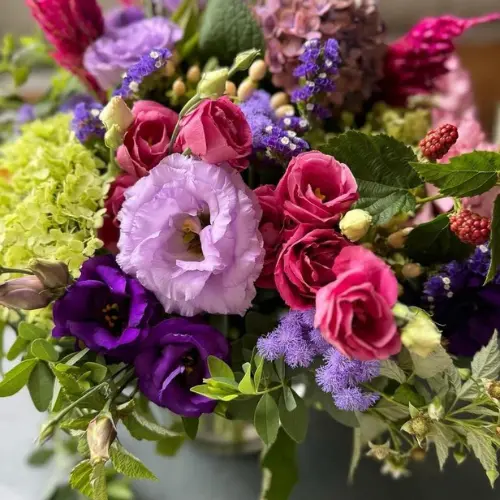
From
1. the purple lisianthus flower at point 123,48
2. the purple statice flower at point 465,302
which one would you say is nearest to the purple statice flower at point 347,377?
the purple statice flower at point 465,302

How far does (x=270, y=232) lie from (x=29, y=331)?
26cm

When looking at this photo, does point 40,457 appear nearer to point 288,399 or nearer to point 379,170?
point 288,399

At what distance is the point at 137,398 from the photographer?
0.65 meters

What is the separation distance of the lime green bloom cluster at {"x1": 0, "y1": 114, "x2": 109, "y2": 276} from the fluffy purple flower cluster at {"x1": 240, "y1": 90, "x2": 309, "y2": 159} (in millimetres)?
163

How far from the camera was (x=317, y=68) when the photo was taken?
0.63m

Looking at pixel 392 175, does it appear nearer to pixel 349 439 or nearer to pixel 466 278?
pixel 466 278

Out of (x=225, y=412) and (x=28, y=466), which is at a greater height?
(x=225, y=412)

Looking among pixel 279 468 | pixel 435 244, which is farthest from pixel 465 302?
pixel 279 468

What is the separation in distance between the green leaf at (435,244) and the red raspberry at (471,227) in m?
0.04

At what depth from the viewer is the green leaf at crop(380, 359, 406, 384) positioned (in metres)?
0.53

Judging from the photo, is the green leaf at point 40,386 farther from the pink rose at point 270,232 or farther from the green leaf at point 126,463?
the pink rose at point 270,232

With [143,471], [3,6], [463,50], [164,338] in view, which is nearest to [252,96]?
[164,338]

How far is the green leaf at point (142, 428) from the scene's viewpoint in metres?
0.55

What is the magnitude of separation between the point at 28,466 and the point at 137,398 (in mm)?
330
